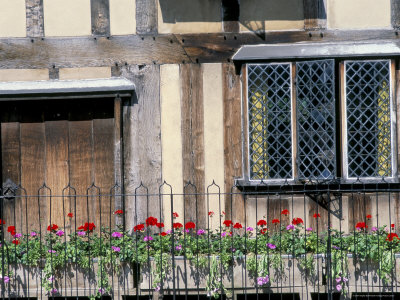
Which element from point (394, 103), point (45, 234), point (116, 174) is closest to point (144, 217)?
point (116, 174)

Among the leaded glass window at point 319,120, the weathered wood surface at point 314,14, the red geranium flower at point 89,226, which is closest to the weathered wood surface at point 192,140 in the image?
the leaded glass window at point 319,120

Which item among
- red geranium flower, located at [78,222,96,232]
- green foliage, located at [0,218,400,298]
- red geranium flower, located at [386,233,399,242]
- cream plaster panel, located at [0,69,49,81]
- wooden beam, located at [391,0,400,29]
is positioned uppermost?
wooden beam, located at [391,0,400,29]

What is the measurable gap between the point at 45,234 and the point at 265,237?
2.67 m

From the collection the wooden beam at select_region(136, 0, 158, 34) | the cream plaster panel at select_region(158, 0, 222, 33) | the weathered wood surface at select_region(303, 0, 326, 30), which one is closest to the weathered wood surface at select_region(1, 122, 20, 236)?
the wooden beam at select_region(136, 0, 158, 34)

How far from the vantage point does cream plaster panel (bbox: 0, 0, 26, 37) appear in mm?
8117

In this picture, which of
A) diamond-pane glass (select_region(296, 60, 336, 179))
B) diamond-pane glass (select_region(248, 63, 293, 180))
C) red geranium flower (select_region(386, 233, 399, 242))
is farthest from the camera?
diamond-pane glass (select_region(248, 63, 293, 180))

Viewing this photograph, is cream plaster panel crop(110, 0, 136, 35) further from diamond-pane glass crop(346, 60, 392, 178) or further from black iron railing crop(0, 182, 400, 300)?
diamond-pane glass crop(346, 60, 392, 178)

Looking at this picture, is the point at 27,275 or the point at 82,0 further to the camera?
the point at 82,0

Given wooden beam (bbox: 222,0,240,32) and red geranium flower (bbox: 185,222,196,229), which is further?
wooden beam (bbox: 222,0,240,32)

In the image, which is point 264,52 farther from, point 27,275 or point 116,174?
point 27,275

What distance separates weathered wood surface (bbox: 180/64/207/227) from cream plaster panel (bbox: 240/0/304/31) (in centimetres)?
86

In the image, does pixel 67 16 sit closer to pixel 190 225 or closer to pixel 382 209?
pixel 190 225

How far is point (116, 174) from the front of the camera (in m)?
8.15

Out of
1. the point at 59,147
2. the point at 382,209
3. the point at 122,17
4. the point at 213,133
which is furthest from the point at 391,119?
the point at 59,147
